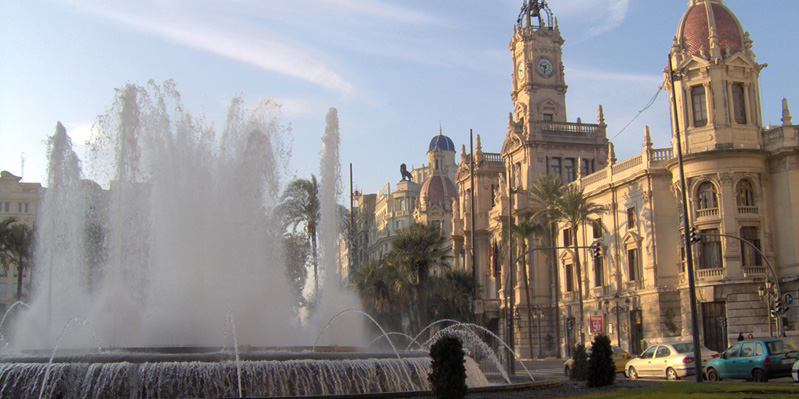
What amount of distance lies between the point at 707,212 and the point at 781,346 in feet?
82.2

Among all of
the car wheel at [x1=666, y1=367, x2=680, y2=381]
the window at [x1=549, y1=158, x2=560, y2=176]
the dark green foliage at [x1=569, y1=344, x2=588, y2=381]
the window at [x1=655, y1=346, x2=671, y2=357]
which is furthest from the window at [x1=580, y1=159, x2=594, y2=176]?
the dark green foliage at [x1=569, y1=344, x2=588, y2=381]

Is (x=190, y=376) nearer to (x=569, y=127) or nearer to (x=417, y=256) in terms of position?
(x=417, y=256)

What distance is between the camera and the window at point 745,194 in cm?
5072

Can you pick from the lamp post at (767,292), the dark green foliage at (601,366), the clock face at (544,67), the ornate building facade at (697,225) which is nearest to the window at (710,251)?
the ornate building facade at (697,225)

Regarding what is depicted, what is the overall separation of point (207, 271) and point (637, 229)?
120ft

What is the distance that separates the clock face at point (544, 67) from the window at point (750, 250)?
3106 cm

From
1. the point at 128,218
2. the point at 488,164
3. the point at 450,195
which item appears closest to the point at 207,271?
the point at 128,218

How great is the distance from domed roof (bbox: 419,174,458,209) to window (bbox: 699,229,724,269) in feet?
206

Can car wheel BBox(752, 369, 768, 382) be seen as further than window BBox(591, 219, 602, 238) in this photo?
No

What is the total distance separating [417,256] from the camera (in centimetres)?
5778

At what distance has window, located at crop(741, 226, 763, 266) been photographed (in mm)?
49750

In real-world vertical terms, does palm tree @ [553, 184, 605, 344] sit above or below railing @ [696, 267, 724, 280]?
above

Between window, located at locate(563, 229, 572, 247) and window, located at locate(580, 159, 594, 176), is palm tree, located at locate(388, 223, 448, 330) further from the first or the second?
window, located at locate(580, 159, 594, 176)

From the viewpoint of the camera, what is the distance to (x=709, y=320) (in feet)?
165
